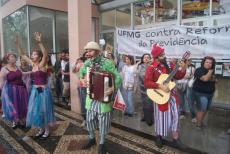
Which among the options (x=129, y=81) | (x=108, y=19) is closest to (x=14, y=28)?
(x=108, y=19)

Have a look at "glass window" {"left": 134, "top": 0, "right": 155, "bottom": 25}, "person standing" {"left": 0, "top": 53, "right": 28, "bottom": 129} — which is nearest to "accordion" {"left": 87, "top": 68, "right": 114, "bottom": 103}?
"person standing" {"left": 0, "top": 53, "right": 28, "bottom": 129}

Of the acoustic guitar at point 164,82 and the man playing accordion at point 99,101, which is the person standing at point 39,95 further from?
the acoustic guitar at point 164,82

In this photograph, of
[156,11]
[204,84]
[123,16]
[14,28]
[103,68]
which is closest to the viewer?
[103,68]

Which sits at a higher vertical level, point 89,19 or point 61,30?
point 61,30

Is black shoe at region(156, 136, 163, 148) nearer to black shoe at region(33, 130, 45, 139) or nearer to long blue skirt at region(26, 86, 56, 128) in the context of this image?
long blue skirt at region(26, 86, 56, 128)

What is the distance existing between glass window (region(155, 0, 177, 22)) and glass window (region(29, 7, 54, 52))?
4.38 metres

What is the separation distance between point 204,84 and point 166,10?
4.02 meters

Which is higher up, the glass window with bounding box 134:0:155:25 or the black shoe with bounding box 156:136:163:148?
the glass window with bounding box 134:0:155:25

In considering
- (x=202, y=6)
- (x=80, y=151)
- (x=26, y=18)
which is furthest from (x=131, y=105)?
(x=26, y=18)

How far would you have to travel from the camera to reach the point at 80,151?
441 centimetres

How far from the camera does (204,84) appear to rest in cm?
525

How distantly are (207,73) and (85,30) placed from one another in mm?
3266

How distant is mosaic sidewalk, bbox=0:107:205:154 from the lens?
4.43m

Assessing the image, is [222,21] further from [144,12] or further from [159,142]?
[159,142]
